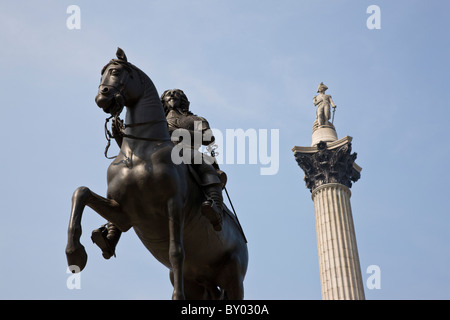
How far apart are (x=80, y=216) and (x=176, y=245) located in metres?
1.00

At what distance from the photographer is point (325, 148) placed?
2847cm

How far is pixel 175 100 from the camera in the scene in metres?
8.78

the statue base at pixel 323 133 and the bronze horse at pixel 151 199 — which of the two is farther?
the statue base at pixel 323 133

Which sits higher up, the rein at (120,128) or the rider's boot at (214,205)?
the rein at (120,128)

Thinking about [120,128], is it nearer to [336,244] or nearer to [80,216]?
[80,216]

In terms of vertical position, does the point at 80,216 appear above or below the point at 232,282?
above

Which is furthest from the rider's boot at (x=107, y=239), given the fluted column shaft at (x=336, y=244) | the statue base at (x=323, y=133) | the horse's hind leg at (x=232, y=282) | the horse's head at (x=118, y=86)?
the statue base at (x=323, y=133)

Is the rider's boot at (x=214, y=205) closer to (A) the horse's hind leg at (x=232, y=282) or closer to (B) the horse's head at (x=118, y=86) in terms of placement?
(A) the horse's hind leg at (x=232, y=282)

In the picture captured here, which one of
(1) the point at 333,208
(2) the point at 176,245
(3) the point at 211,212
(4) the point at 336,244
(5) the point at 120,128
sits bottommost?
(2) the point at 176,245

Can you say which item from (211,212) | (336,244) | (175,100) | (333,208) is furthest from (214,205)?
(333,208)

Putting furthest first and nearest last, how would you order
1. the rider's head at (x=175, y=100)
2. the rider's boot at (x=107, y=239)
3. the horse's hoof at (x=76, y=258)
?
1. the rider's head at (x=175, y=100)
2. the rider's boot at (x=107, y=239)
3. the horse's hoof at (x=76, y=258)

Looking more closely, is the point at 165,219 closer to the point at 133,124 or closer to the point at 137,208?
the point at 137,208

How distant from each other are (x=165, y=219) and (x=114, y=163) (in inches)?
32.9

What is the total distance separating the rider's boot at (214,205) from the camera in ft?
24.1
